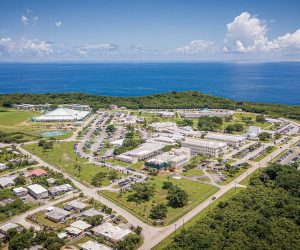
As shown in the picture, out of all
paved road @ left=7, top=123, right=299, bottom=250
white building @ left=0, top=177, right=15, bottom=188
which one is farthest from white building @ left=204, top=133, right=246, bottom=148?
white building @ left=0, top=177, right=15, bottom=188

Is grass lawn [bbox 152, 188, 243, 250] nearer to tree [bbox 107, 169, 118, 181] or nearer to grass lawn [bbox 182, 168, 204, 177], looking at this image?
grass lawn [bbox 182, 168, 204, 177]

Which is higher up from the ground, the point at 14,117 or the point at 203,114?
the point at 203,114

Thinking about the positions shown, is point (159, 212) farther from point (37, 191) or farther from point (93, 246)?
point (37, 191)

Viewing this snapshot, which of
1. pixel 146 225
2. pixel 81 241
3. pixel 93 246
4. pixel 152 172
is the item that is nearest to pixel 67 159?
pixel 152 172

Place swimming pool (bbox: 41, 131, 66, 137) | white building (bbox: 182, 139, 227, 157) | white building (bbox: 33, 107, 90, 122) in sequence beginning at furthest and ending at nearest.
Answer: white building (bbox: 33, 107, 90, 122), swimming pool (bbox: 41, 131, 66, 137), white building (bbox: 182, 139, 227, 157)

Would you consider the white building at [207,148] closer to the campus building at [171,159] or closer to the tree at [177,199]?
the campus building at [171,159]

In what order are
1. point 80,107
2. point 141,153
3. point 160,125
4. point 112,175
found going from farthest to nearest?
point 80,107, point 160,125, point 141,153, point 112,175

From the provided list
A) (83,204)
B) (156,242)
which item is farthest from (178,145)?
(156,242)
